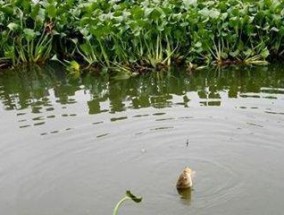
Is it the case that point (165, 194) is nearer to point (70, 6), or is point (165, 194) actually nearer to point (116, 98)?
point (116, 98)

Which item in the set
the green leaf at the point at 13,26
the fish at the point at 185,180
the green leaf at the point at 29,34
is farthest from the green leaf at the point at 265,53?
the fish at the point at 185,180

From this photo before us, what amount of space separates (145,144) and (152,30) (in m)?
3.29

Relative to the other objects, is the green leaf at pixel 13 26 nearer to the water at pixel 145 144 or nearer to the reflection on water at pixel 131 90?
the reflection on water at pixel 131 90

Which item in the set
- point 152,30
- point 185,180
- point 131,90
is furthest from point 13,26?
point 185,180

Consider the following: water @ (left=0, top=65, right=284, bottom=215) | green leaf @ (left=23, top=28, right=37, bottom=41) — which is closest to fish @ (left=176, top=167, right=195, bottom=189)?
water @ (left=0, top=65, right=284, bottom=215)

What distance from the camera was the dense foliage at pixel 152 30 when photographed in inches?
335

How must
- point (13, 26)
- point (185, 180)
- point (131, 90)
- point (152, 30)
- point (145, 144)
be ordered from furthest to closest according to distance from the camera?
point (13, 26)
point (152, 30)
point (131, 90)
point (145, 144)
point (185, 180)

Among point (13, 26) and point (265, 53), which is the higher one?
point (13, 26)

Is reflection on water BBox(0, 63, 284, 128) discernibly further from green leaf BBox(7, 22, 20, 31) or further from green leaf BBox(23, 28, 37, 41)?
green leaf BBox(7, 22, 20, 31)

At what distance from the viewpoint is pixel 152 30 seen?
28.0 ft

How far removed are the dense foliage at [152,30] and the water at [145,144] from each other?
51 centimetres

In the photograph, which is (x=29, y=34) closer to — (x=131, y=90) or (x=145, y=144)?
(x=131, y=90)

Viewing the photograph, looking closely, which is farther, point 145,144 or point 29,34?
point 29,34

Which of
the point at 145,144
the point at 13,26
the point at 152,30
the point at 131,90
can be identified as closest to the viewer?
the point at 145,144
